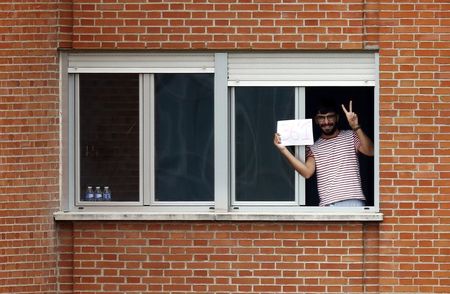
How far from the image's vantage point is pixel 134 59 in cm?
1236

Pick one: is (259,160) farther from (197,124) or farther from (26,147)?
(26,147)

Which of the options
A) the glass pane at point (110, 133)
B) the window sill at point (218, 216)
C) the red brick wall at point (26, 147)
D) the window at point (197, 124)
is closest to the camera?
the red brick wall at point (26, 147)

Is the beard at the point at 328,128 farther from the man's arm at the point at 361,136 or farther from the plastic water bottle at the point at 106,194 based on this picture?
the plastic water bottle at the point at 106,194

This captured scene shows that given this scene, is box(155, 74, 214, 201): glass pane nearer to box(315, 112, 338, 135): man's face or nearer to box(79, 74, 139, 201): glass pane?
box(79, 74, 139, 201): glass pane

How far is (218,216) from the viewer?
12.1m

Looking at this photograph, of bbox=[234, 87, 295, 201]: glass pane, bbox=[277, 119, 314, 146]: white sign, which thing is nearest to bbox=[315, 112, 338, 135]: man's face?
bbox=[277, 119, 314, 146]: white sign

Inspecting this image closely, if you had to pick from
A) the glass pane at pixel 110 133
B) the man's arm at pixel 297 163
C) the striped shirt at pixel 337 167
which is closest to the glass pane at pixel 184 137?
the glass pane at pixel 110 133

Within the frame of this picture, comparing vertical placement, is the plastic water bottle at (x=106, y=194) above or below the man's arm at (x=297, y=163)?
below

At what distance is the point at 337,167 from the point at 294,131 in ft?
1.80

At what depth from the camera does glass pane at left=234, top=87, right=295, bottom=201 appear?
12.4 meters

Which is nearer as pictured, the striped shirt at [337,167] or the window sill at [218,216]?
the window sill at [218,216]

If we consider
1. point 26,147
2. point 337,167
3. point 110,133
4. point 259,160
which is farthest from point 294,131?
point 26,147

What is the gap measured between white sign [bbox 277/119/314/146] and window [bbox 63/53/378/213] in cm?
6

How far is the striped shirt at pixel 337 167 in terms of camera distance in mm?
12359
